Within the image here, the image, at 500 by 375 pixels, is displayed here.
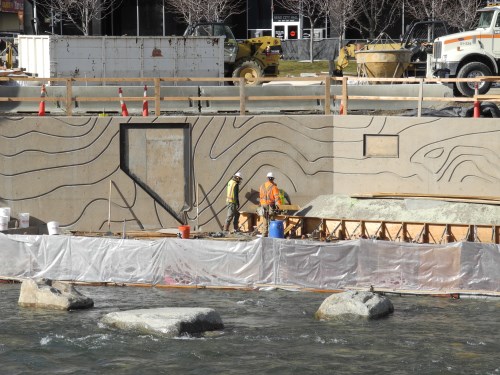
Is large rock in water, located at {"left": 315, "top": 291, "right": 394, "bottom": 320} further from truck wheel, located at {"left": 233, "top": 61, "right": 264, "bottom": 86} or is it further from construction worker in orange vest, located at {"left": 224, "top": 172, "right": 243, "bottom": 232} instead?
truck wheel, located at {"left": 233, "top": 61, "right": 264, "bottom": 86}

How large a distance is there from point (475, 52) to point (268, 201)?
909 cm

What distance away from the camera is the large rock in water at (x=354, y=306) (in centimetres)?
2025

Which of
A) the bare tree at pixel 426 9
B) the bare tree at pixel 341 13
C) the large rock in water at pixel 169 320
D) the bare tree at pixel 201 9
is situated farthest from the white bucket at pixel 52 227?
the bare tree at pixel 341 13

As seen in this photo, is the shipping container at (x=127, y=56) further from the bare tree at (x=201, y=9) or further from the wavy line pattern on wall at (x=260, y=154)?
the bare tree at (x=201, y=9)

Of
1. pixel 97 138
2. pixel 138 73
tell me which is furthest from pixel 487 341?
pixel 138 73

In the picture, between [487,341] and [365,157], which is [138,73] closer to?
[365,157]

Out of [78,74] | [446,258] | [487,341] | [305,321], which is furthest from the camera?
[78,74]

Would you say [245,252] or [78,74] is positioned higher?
[78,74]

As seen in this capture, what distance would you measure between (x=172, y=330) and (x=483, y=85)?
15.5 meters

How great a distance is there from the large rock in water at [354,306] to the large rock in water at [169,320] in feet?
6.65

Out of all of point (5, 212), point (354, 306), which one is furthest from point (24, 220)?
point (354, 306)

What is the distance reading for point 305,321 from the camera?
2020 centimetres

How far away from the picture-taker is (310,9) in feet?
201

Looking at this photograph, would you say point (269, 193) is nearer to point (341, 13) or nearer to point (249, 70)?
point (249, 70)
